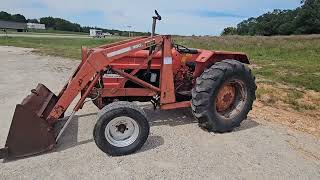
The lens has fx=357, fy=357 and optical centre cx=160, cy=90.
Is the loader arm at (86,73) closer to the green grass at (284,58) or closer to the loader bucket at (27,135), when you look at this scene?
the loader bucket at (27,135)

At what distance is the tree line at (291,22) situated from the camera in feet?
186

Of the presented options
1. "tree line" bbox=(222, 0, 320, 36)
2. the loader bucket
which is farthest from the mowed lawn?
"tree line" bbox=(222, 0, 320, 36)

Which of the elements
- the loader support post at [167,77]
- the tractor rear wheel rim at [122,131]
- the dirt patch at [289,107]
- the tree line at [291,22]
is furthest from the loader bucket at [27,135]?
the tree line at [291,22]

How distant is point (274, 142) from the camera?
5.55 metres

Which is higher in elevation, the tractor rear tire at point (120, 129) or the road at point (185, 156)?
the tractor rear tire at point (120, 129)

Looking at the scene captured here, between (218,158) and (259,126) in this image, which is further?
(259,126)

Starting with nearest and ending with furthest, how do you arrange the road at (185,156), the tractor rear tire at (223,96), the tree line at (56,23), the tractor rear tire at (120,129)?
the road at (185,156)
the tractor rear tire at (120,129)
the tractor rear tire at (223,96)
the tree line at (56,23)

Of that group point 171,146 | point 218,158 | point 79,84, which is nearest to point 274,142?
point 218,158

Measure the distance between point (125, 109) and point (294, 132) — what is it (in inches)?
120

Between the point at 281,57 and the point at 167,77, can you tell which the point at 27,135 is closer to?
the point at 167,77

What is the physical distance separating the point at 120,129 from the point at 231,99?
2.23 m

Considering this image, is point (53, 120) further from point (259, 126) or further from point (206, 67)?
point (259, 126)

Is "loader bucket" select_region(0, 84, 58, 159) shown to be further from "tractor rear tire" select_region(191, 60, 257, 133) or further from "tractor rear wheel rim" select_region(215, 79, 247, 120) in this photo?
"tractor rear wheel rim" select_region(215, 79, 247, 120)

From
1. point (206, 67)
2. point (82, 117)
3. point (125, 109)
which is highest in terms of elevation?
point (206, 67)
